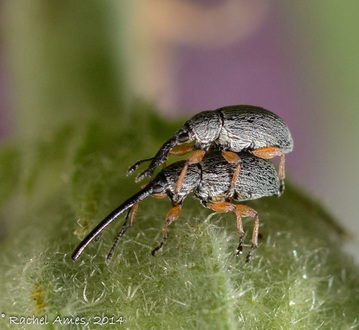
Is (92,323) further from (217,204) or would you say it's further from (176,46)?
(176,46)

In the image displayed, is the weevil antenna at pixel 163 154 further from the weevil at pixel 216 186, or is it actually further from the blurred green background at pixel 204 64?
the blurred green background at pixel 204 64

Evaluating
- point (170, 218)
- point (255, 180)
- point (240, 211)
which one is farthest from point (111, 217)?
point (255, 180)

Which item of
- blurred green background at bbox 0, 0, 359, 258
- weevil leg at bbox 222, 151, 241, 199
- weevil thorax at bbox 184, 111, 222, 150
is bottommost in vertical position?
blurred green background at bbox 0, 0, 359, 258

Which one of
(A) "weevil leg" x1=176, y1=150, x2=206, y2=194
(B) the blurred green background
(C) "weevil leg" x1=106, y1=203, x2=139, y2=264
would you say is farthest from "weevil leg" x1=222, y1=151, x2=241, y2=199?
(B) the blurred green background

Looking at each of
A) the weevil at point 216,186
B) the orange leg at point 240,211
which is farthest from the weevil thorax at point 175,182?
the orange leg at point 240,211

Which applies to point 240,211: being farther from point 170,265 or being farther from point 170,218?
point 170,265

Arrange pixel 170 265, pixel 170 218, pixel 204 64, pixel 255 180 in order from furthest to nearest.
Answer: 1. pixel 204 64
2. pixel 255 180
3. pixel 170 218
4. pixel 170 265

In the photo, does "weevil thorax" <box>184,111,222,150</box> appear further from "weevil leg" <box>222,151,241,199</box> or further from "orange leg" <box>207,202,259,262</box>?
"orange leg" <box>207,202,259,262</box>
